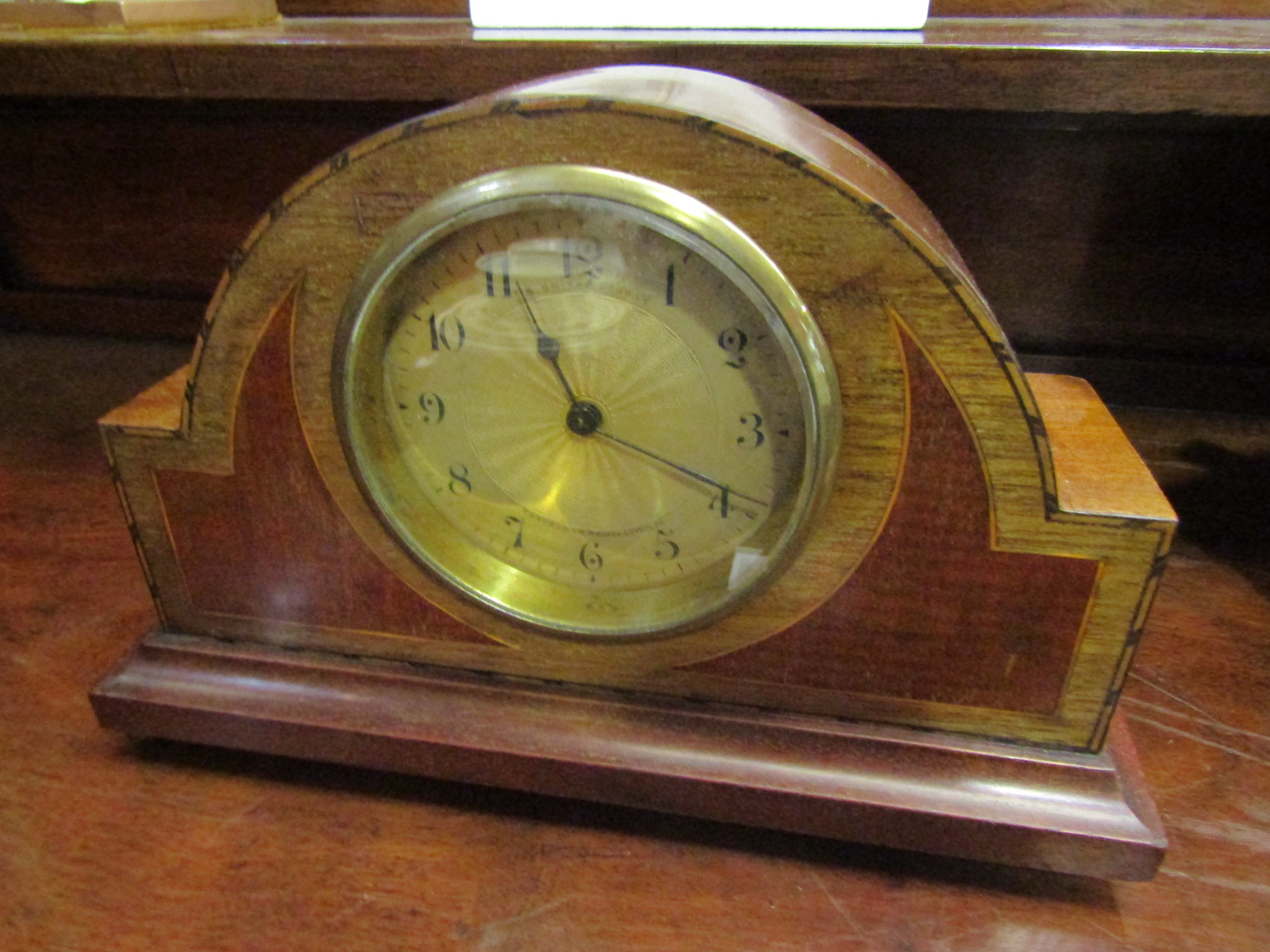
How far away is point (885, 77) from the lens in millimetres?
849

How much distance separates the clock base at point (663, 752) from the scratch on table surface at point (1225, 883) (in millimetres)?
51

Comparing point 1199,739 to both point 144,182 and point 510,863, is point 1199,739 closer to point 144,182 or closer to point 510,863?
point 510,863

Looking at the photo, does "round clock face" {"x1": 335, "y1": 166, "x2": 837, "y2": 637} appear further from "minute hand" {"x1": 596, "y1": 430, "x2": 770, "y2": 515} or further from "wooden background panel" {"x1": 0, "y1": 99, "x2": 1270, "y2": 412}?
"wooden background panel" {"x1": 0, "y1": 99, "x2": 1270, "y2": 412}

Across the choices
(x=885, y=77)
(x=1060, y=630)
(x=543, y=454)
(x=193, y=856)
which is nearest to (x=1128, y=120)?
(x=885, y=77)

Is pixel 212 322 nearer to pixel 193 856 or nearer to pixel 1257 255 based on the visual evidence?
pixel 193 856

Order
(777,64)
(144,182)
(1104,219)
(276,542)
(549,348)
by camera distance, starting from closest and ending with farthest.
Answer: (549,348) → (276,542) → (777,64) → (1104,219) → (144,182)

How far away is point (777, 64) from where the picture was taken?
0.87m

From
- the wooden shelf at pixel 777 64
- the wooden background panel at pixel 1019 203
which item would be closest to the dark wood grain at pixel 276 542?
the wooden shelf at pixel 777 64

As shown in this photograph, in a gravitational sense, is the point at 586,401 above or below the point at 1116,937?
above

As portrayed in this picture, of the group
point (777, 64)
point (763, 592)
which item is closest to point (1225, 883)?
point (763, 592)

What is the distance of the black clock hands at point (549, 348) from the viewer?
0.62 meters

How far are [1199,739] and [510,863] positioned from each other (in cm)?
63

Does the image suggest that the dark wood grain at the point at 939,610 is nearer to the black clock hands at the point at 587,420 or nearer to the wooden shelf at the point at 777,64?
the black clock hands at the point at 587,420

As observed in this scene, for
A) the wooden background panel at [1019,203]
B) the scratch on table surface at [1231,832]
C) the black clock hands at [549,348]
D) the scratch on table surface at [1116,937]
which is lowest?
the scratch on table surface at [1116,937]
